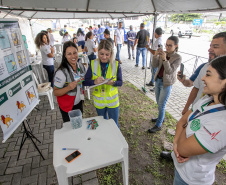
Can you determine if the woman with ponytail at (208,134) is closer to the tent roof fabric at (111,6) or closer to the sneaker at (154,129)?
the sneaker at (154,129)

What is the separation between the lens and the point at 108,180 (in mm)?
2184

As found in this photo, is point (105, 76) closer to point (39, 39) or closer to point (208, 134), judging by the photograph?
point (208, 134)

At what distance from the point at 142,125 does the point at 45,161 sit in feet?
7.25

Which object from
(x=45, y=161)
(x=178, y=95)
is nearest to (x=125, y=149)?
(x=45, y=161)

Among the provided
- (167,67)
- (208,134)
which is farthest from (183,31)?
(208,134)

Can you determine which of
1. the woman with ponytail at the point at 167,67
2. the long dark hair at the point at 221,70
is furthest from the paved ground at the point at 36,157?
the long dark hair at the point at 221,70

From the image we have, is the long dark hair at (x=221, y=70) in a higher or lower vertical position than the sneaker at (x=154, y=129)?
higher

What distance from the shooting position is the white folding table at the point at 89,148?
4.21 ft

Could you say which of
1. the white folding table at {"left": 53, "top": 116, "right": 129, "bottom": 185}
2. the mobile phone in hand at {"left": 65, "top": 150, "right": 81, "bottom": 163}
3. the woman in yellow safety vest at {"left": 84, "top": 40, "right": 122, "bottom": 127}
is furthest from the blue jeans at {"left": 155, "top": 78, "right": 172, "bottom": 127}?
the mobile phone in hand at {"left": 65, "top": 150, "right": 81, "bottom": 163}

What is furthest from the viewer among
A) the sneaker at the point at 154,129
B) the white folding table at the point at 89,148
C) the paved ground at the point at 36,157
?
the sneaker at the point at 154,129

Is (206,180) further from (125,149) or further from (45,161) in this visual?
(45,161)

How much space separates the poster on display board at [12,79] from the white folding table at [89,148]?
2.77ft

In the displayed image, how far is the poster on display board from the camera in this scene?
1.86m

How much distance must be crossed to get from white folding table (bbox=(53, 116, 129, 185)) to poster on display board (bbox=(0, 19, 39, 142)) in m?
0.85
